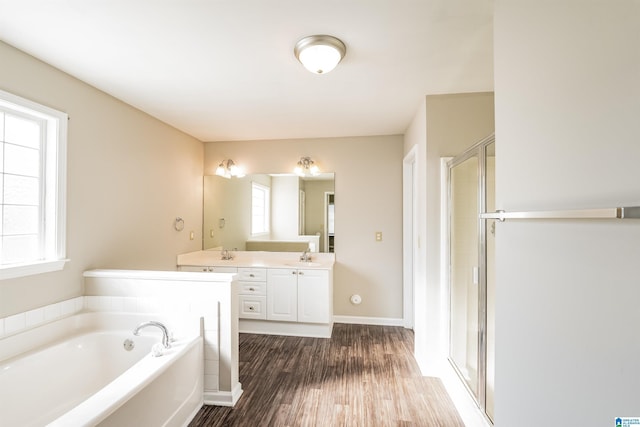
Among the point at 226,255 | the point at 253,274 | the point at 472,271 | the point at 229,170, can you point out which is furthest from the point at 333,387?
the point at 229,170

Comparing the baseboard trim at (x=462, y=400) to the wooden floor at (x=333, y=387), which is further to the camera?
the wooden floor at (x=333, y=387)

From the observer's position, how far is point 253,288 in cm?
343

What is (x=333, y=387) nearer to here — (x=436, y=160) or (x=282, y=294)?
(x=282, y=294)

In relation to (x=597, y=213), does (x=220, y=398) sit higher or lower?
lower

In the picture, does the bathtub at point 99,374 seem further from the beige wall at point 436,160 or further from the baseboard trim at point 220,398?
the beige wall at point 436,160

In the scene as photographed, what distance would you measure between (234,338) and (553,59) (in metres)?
2.34

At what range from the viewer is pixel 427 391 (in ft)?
7.59

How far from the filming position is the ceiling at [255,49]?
146 cm

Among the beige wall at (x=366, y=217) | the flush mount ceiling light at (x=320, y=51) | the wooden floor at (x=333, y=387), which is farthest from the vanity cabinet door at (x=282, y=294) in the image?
the flush mount ceiling light at (x=320, y=51)

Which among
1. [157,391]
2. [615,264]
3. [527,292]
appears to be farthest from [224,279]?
[615,264]

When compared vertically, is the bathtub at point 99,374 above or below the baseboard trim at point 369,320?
above

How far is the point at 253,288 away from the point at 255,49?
8.22 ft

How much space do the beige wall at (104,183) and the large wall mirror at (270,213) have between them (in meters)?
0.58

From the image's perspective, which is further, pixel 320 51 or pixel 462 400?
pixel 462 400
